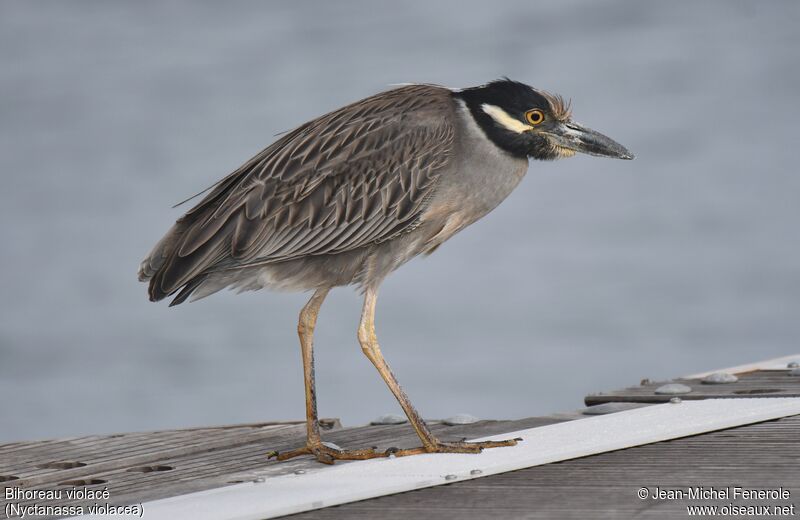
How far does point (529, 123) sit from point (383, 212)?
0.99m

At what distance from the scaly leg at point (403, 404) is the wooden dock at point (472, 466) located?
15 centimetres

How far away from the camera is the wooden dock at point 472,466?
4.90 metres

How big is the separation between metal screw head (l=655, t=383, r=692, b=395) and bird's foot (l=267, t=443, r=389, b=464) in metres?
2.44

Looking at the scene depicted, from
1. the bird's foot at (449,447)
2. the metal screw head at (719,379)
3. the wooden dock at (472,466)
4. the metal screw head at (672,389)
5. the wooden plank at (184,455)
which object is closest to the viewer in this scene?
the wooden dock at (472,466)

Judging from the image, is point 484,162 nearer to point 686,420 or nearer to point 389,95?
point 389,95

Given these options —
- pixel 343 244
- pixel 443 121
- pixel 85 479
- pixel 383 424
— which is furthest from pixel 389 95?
pixel 85 479

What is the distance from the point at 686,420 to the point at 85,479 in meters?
2.96

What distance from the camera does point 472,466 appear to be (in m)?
5.71

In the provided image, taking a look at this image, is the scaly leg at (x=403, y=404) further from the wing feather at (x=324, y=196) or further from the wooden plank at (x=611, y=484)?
the wooden plank at (x=611, y=484)

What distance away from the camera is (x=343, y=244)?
6.79 metres

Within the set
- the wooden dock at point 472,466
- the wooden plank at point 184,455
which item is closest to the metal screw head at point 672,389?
the wooden dock at point 472,466

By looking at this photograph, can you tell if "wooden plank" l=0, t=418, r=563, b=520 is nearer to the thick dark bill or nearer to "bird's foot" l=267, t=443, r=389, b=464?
"bird's foot" l=267, t=443, r=389, b=464

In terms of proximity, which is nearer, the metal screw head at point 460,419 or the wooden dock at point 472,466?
the wooden dock at point 472,466

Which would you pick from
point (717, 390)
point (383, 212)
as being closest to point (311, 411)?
point (383, 212)
